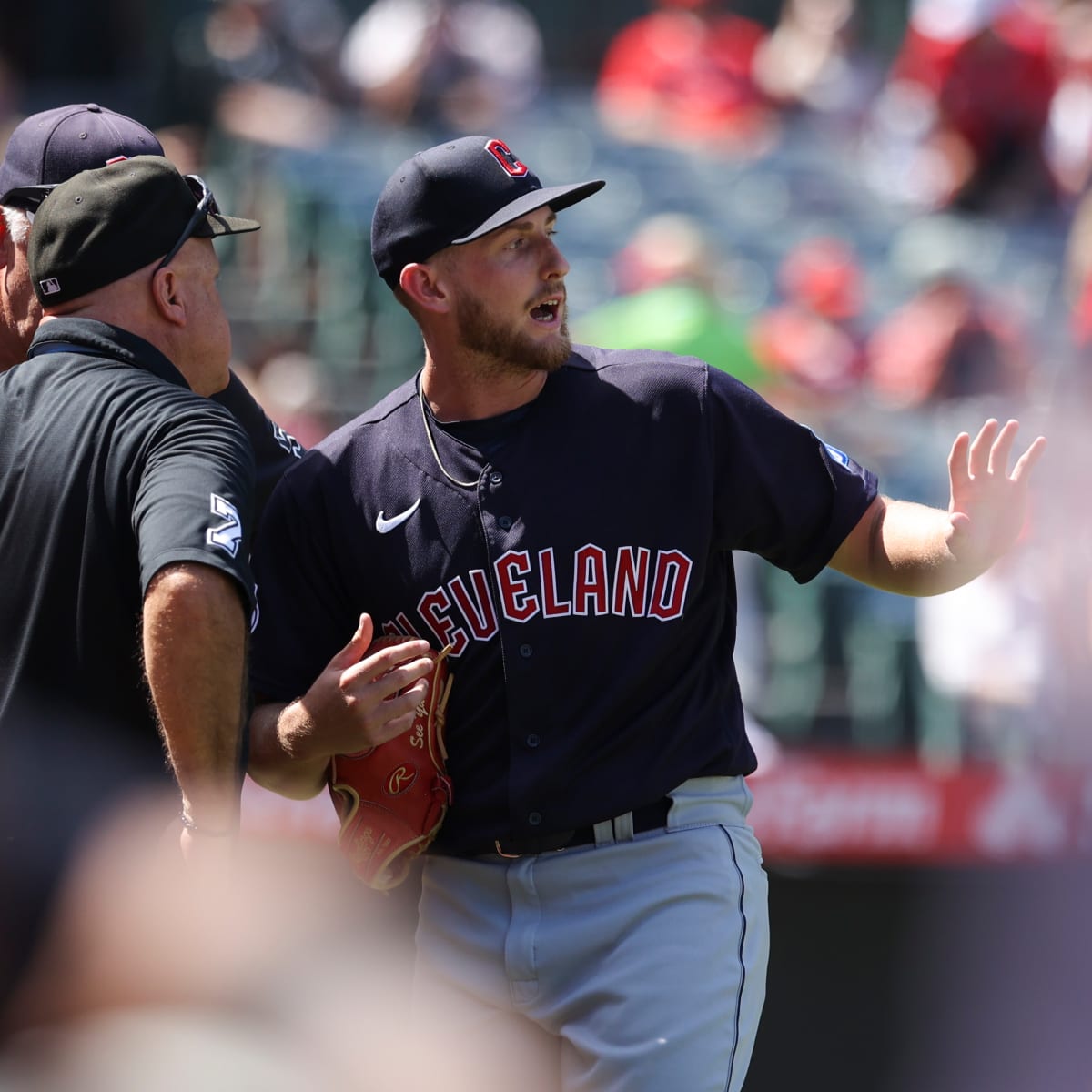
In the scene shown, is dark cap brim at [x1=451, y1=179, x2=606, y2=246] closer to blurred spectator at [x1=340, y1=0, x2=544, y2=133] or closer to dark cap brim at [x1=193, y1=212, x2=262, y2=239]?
dark cap brim at [x1=193, y1=212, x2=262, y2=239]

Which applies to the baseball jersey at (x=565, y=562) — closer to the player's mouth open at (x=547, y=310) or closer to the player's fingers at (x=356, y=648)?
the player's mouth open at (x=547, y=310)

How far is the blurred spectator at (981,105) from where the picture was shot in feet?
29.2

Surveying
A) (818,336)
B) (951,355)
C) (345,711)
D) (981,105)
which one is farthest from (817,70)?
(345,711)

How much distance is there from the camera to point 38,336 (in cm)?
259

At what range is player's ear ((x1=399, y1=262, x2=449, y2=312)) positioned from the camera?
2.93 metres

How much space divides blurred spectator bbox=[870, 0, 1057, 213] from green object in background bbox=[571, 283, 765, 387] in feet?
9.95

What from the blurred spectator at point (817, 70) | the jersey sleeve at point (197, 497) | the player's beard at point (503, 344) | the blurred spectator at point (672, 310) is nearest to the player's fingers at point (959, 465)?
the player's beard at point (503, 344)

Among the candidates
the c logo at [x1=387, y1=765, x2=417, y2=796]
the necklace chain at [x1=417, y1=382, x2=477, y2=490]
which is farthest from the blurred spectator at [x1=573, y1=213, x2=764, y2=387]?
the c logo at [x1=387, y1=765, x2=417, y2=796]

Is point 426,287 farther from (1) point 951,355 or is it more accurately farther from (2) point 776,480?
(1) point 951,355

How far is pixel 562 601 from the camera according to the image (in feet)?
9.13

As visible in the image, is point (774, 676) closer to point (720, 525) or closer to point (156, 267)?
point (720, 525)

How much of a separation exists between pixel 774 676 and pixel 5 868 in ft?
11.8

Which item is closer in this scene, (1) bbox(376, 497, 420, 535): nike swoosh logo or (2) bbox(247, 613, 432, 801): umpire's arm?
(2) bbox(247, 613, 432, 801): umpire's arm

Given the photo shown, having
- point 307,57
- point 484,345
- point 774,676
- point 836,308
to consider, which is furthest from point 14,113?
point 484,345
